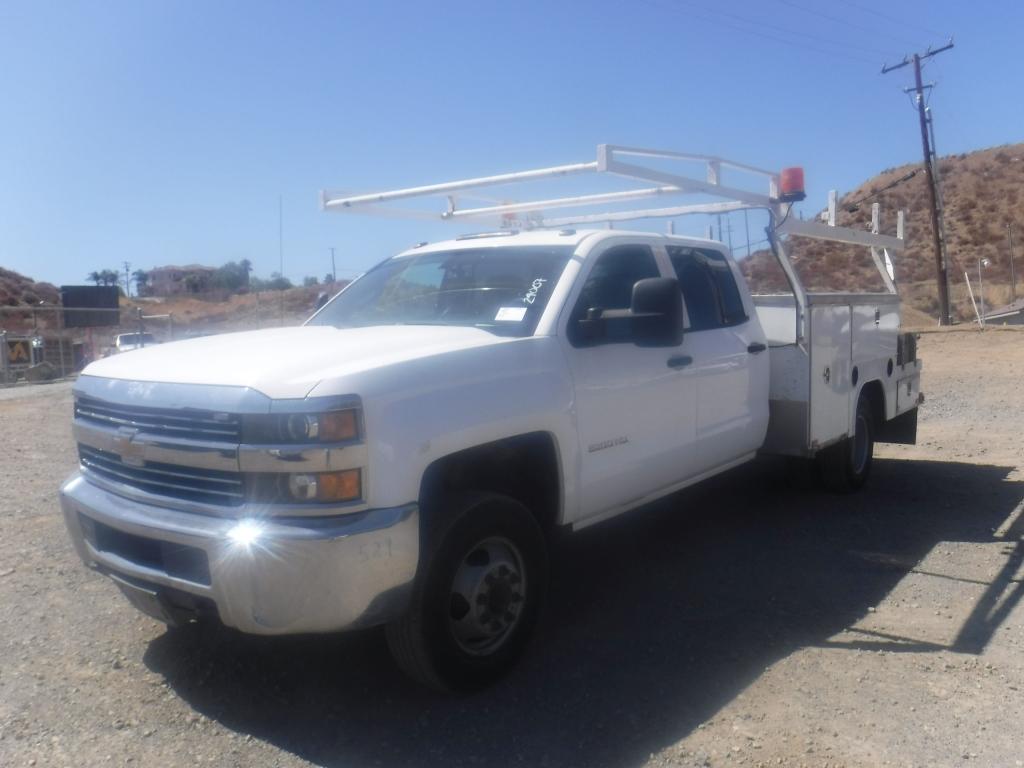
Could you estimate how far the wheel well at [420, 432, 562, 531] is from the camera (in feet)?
12.5

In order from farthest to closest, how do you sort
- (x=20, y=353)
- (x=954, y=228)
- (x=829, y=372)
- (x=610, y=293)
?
(x=954, y=228) < (x=20, y=353) < (x=829, y=372) < (x=610, y=293)

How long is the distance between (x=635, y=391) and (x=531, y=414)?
0.87 m

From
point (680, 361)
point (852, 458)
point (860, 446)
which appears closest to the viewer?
point (680, 361)

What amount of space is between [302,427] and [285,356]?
1.65ft

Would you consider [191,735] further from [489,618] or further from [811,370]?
[811,370]

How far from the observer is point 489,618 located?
401 centimetres

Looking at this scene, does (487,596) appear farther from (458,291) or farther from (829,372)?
(829,372)

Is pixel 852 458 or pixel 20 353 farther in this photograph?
pixel 20 353

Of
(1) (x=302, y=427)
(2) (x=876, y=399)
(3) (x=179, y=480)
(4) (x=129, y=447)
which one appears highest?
(1) (x=302, y=427)

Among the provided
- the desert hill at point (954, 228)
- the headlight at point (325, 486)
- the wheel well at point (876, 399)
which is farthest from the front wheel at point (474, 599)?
the desert hill at point (954, 228)

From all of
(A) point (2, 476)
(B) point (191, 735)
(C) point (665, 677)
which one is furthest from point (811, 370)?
(A) point (2, 476)

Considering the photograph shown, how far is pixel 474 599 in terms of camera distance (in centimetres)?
392

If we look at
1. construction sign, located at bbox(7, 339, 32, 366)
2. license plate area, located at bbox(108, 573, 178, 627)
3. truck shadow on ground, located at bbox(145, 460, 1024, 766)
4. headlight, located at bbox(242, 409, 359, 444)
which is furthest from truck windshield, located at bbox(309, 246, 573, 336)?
construction sign, located at bbox(7, 339, 32, 366)

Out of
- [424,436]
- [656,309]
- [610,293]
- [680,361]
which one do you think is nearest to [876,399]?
[680,361]
